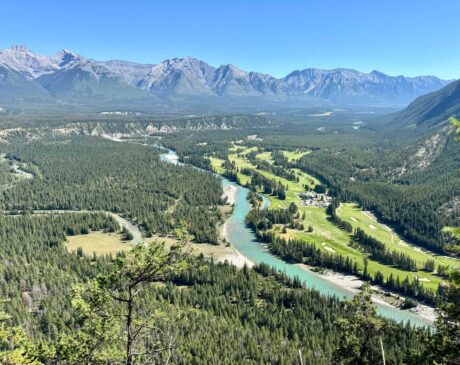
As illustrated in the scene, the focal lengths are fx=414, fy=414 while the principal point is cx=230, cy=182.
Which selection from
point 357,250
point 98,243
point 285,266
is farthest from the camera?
point 98,243

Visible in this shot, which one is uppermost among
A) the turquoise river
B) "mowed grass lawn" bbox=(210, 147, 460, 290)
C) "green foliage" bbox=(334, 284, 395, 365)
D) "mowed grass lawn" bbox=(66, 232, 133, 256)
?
"green foliage" bbox=(334, 284, 395, 365)

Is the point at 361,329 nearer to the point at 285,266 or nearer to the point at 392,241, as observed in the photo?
the point at 285,266

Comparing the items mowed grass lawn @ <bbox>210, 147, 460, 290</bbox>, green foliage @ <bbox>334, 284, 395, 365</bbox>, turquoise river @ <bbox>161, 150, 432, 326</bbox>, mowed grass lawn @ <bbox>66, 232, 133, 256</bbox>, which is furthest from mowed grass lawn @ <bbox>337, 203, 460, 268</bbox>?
green foliage @ <bbox>334, 284, 395, 365</bbox>

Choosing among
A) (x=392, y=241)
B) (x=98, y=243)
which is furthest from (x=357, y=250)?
(x=98, y=243)

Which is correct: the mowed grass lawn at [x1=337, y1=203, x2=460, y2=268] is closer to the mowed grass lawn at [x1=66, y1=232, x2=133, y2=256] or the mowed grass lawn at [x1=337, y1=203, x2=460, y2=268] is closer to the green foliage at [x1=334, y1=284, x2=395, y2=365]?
the mowed grass lawn at [x1=66, y1=232, x2=133, y2=256]

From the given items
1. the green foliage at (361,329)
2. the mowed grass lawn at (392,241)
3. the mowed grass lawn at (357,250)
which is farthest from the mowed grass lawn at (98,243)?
the green foliage at (361,329)

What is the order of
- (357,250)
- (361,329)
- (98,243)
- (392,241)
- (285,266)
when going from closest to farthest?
(361,329)
(285,266)
(357,250)
(98,243)
(392,241)

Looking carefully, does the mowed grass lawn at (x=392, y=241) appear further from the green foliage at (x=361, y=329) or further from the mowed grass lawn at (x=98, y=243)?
the green foliage at (x=361, y=329)

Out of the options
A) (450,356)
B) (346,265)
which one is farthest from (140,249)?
(346,265)
